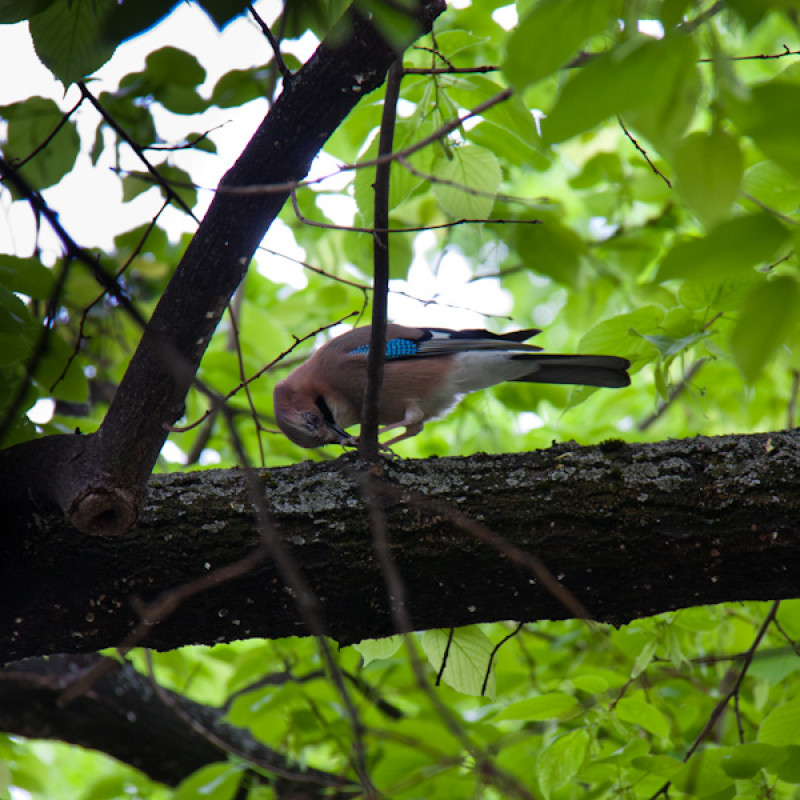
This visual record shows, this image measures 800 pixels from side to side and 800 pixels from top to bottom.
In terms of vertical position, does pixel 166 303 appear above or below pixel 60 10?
below

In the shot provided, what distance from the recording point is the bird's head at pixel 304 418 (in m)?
4.33

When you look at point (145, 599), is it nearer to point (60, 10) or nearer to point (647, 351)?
point (60, 10)

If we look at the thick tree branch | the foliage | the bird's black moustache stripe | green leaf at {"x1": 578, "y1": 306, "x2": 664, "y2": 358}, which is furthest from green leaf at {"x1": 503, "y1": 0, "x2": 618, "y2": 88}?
the bird's black moustache stripe

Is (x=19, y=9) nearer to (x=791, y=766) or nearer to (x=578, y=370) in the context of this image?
(x=791, y=766)

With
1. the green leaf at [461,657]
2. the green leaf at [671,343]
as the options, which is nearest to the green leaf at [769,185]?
the green leaf at [671,343]

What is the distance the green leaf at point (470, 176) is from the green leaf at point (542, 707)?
1743mm

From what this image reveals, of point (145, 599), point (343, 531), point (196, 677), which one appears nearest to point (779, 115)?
point (343, 531)

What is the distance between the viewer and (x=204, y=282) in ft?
7.52

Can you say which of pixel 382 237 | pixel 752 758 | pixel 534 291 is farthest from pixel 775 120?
pixel 534 291

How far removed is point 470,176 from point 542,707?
75.1 inches

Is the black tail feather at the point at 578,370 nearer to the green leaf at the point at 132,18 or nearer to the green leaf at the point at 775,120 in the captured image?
the green leaf at the point at 775,120

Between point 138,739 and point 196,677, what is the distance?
95 cm

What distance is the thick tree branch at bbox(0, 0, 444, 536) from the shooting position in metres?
2.18

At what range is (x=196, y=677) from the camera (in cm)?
518
